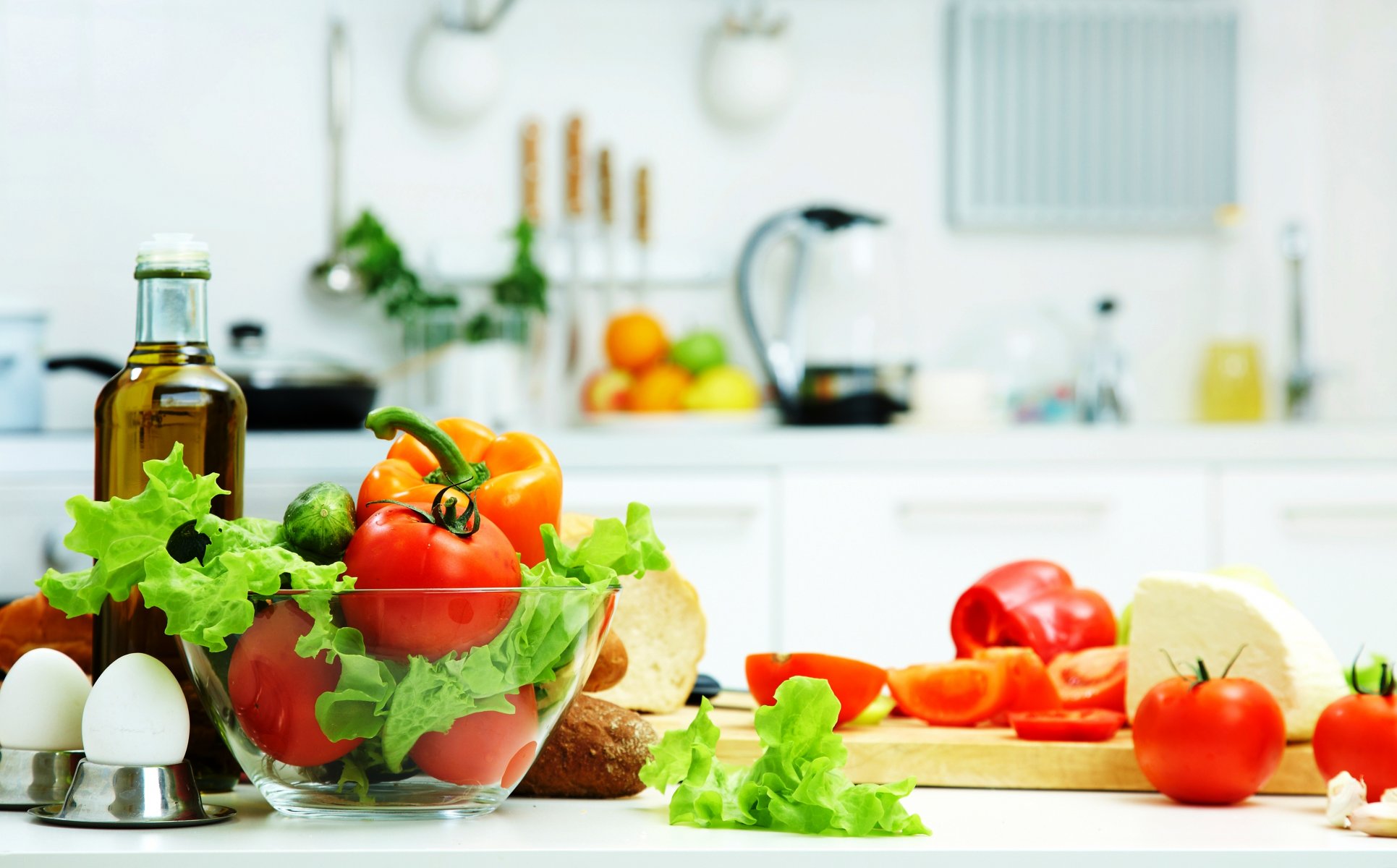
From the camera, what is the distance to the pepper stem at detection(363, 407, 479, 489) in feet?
2.10

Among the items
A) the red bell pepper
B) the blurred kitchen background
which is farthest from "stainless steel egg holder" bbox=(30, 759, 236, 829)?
the blurred kitchen background

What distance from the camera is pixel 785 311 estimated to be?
2.93 metres

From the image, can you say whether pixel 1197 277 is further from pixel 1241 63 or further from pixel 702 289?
pixel 702 289

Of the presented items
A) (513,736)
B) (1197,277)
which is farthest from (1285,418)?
(513,736)

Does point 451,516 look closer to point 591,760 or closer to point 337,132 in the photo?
point 591,760

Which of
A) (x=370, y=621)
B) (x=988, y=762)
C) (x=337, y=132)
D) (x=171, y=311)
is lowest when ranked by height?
(x=988, y=762)

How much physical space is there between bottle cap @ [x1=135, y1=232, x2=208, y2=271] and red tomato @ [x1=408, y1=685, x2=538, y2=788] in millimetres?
248

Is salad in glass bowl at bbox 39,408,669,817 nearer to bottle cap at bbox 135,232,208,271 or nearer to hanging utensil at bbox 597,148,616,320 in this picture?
bottle cap at bbox 135,232,208,271

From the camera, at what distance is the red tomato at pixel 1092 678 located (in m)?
0.94

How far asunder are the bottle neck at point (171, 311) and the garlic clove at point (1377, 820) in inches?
22.6

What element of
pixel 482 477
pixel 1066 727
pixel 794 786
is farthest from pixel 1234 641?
pixel 482 477

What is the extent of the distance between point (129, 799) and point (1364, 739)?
1.90ft

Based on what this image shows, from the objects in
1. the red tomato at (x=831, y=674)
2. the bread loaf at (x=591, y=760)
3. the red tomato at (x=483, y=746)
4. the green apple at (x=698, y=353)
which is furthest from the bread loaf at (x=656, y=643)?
the green apple at (x=698, y=353)

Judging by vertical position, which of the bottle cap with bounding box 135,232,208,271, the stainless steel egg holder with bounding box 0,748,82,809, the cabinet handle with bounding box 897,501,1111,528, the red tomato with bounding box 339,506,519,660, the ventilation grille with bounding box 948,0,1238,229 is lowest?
the stainless steel egg holder with bounding box 0,748,82,809
